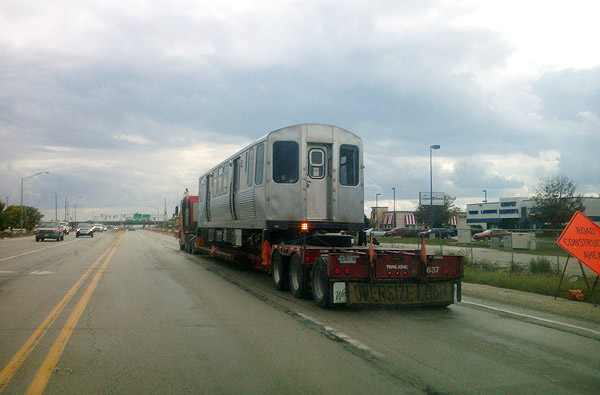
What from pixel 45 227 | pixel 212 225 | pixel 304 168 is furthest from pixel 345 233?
pixel 45 227

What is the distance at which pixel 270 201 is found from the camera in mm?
13773

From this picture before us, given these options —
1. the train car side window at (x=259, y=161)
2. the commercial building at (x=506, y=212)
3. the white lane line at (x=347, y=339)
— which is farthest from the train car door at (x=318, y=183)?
the commercial building at (x=506, y=212)

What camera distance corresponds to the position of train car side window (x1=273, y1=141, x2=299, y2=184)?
13.9 meters

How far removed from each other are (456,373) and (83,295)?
29.1 ft

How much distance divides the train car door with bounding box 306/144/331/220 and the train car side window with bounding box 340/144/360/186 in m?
0.39

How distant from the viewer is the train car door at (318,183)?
14.0 m

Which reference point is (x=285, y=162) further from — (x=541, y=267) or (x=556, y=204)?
(x=556, y=204)

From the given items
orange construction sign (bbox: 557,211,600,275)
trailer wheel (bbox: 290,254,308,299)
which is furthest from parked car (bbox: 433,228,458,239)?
trailer wheel (bbox: 290,254,308,299)

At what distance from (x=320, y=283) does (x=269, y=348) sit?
346 centimetres

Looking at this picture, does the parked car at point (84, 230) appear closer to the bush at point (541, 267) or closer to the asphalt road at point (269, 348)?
the asphalt road at point (269, 348)

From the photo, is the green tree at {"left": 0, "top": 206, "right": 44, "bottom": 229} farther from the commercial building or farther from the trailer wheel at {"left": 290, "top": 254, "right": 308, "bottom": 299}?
the trailer wheel at {"left": 290, "top": 254, "right": 308, "bottom": 299}

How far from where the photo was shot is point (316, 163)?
14125 millimetres

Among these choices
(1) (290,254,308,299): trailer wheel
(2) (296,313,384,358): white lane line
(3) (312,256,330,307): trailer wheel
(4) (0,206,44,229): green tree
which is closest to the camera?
(2) (296,313,384,358): white lane line

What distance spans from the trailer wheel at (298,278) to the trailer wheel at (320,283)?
0.63 meters
